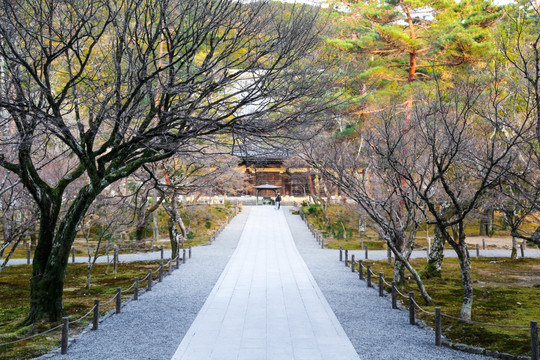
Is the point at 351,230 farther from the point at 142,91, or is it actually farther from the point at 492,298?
the point at 142,91

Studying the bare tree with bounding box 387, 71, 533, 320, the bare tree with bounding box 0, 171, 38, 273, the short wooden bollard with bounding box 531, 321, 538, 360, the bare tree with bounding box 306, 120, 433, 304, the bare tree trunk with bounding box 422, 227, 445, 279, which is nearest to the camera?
the short wooden bollard with bounding box 531, 321, 538, 360

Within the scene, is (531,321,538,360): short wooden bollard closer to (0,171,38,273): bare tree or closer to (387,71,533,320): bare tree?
(387,71,533,320): bare tree

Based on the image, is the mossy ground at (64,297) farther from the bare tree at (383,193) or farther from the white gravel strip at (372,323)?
the bare tree at (383,193)

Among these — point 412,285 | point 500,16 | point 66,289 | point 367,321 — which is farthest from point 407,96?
point 66,289

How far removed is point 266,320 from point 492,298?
7228 millimetres

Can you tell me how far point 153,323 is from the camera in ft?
35.0

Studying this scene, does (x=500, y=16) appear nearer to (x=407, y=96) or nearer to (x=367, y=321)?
(x=407, y=96)

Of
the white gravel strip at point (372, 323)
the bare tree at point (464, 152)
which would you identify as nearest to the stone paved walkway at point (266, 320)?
the white gravel strip at point (372, 323)

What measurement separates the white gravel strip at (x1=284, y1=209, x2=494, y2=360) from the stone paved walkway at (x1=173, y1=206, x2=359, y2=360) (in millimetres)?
284

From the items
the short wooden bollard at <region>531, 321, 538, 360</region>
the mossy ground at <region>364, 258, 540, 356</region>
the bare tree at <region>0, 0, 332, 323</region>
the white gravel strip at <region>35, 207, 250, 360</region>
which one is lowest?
the mossy ground at <region>364, 258, 540, 356</region>

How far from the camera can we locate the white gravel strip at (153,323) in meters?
8.60

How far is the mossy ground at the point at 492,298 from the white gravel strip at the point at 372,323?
2.66ft

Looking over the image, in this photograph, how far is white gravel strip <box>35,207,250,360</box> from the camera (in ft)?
28.2

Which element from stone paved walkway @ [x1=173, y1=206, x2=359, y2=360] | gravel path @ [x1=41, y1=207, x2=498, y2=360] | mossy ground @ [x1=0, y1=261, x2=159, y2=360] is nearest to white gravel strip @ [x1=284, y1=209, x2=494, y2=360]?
gravel path @ [x1=41, y1=207, x2=498, y2=360]
